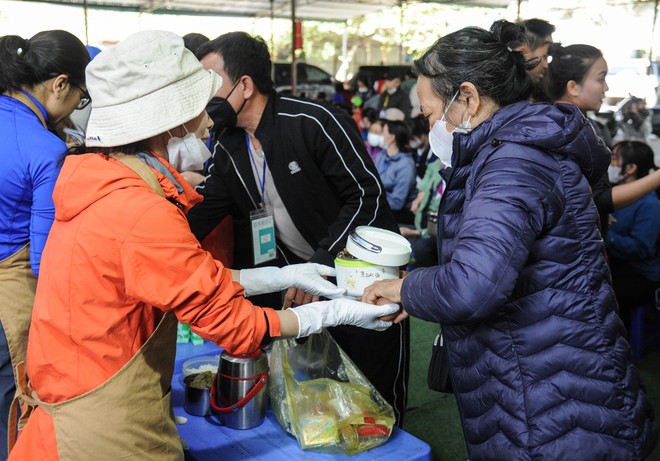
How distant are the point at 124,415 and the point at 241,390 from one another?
48 cm

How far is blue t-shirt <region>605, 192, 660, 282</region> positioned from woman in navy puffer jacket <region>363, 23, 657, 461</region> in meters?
2.73

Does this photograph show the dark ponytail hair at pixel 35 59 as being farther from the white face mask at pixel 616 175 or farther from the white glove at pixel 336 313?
the white face mask at pixel 616 175

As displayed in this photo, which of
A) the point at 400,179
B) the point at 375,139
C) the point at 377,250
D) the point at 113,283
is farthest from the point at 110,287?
the point at 375,139

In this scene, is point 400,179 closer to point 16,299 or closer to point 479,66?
point 16,299

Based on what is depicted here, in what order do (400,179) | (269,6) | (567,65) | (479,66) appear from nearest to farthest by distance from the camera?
(479,66) < (567,65) < (400,179) < (269,6)

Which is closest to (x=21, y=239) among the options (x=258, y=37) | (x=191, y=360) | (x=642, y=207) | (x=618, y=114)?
(x=191, y=360)

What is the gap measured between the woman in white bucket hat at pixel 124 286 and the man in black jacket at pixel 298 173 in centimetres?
80

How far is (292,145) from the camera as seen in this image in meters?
2.39

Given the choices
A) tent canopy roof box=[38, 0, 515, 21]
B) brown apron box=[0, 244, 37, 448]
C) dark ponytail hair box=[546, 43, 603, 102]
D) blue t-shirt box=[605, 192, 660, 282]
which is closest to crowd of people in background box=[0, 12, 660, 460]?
brown apron box=[0, 244, 37, 448]

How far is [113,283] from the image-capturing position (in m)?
1.40

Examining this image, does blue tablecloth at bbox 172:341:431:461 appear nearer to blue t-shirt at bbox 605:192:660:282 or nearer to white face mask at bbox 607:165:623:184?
blue t-shirt at bbox 605:192:660:282

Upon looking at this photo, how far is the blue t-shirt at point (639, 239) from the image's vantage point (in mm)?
3969

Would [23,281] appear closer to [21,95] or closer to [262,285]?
[21,95]

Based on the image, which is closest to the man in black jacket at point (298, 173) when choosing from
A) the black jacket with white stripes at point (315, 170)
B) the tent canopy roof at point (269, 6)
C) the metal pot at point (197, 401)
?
the black jacket with white stripes at point (315, 170)
